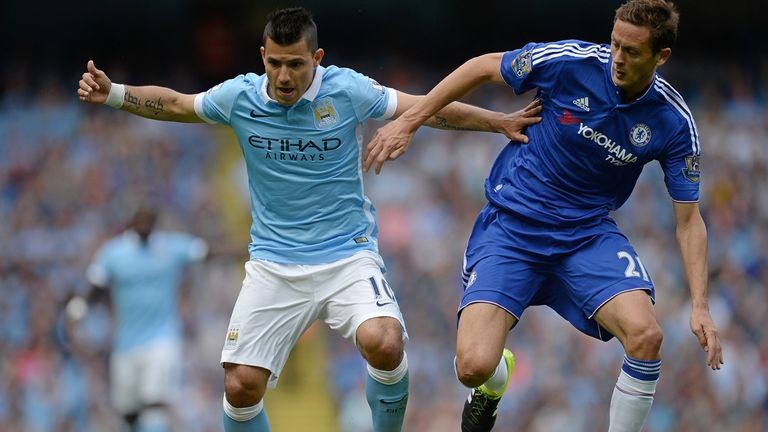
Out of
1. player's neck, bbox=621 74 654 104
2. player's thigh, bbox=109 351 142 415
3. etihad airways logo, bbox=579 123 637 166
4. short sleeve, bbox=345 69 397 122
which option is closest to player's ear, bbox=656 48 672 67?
player's neck, bbox=621 74 654 104

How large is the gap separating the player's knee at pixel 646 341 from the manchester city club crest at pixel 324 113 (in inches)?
83.0

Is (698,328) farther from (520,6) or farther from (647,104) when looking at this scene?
(520,6)

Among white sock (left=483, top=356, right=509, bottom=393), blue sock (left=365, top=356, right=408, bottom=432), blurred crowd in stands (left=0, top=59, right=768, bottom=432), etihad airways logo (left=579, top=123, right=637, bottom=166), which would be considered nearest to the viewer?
etihad airways logo (left=579, top=123, right=637, bottom=166)

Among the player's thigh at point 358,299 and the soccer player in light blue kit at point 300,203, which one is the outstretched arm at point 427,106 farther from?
the player's thigh at point 358,299

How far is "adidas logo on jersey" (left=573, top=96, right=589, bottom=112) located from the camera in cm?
708

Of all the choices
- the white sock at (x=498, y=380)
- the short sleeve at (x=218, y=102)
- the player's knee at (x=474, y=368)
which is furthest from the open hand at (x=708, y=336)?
the short sleeve at (x=218, y=102)

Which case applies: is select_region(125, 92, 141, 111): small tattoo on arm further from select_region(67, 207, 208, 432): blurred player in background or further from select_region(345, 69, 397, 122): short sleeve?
select_region(67, 207, 208, 432): blurred player in background

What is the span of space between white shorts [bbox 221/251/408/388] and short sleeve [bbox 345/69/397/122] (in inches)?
32.8

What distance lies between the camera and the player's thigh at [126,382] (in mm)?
12617

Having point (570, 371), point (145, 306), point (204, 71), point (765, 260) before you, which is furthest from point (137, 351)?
point (765, 260)

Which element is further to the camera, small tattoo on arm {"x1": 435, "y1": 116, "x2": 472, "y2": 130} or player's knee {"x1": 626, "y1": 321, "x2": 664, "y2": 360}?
small tattoo on arm {"x1": 435, "y1": 116, "x2": 472, "y2": 130}

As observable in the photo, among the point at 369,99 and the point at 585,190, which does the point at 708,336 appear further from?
the point at 369,99

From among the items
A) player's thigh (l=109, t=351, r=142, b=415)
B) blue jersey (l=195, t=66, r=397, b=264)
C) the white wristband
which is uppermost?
the white wristband

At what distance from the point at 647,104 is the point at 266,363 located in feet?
8.52
